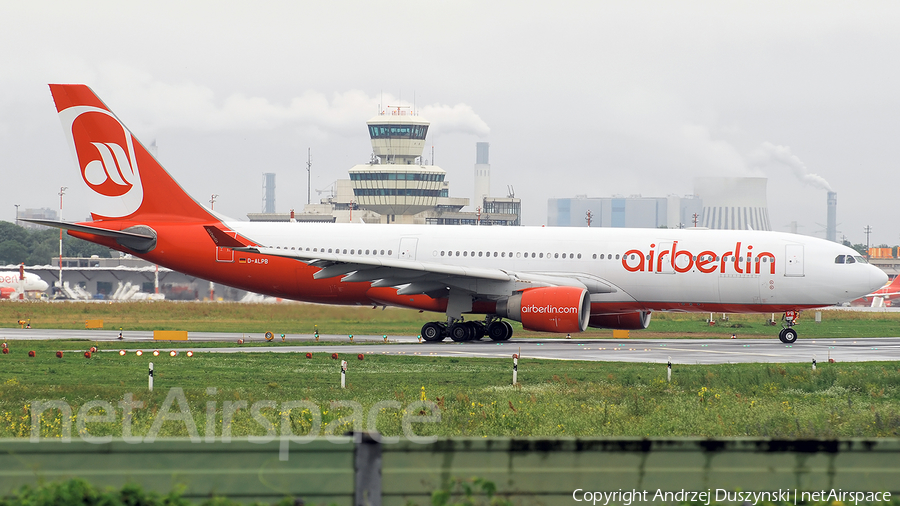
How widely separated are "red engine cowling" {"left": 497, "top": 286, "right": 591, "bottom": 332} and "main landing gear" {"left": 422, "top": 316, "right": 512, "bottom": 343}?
7.77ft

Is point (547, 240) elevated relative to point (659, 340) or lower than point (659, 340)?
elevated

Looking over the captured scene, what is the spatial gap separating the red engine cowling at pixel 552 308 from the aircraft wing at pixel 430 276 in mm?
1147

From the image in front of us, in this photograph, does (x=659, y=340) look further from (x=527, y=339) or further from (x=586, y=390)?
(x=586, y=390)

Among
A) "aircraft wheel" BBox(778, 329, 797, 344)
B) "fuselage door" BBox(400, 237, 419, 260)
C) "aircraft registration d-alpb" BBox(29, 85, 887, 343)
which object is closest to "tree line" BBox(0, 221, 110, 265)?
"aircraft registration d-alpb" BBox(29, 85, 887, 343)

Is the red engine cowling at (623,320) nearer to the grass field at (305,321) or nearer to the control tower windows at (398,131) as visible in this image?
the grass field at (305,321)

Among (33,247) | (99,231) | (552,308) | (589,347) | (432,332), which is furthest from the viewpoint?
(33,247)

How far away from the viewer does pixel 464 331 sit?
32.8 metres

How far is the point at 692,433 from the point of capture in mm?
13055

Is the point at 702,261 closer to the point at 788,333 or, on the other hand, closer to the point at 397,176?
the point at 788,333

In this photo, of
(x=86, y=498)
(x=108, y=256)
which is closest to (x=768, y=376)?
(x=86, y=498)

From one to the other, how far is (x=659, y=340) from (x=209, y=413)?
24.5 meters

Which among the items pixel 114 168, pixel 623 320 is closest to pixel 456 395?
pixel 623 320

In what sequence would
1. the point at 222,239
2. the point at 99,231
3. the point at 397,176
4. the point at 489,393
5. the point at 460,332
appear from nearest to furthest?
the point at 489,393 < the point at 222,239 < the point at 460,332 < the point at 99,231 < the point at 397,176

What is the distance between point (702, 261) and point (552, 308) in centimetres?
569
